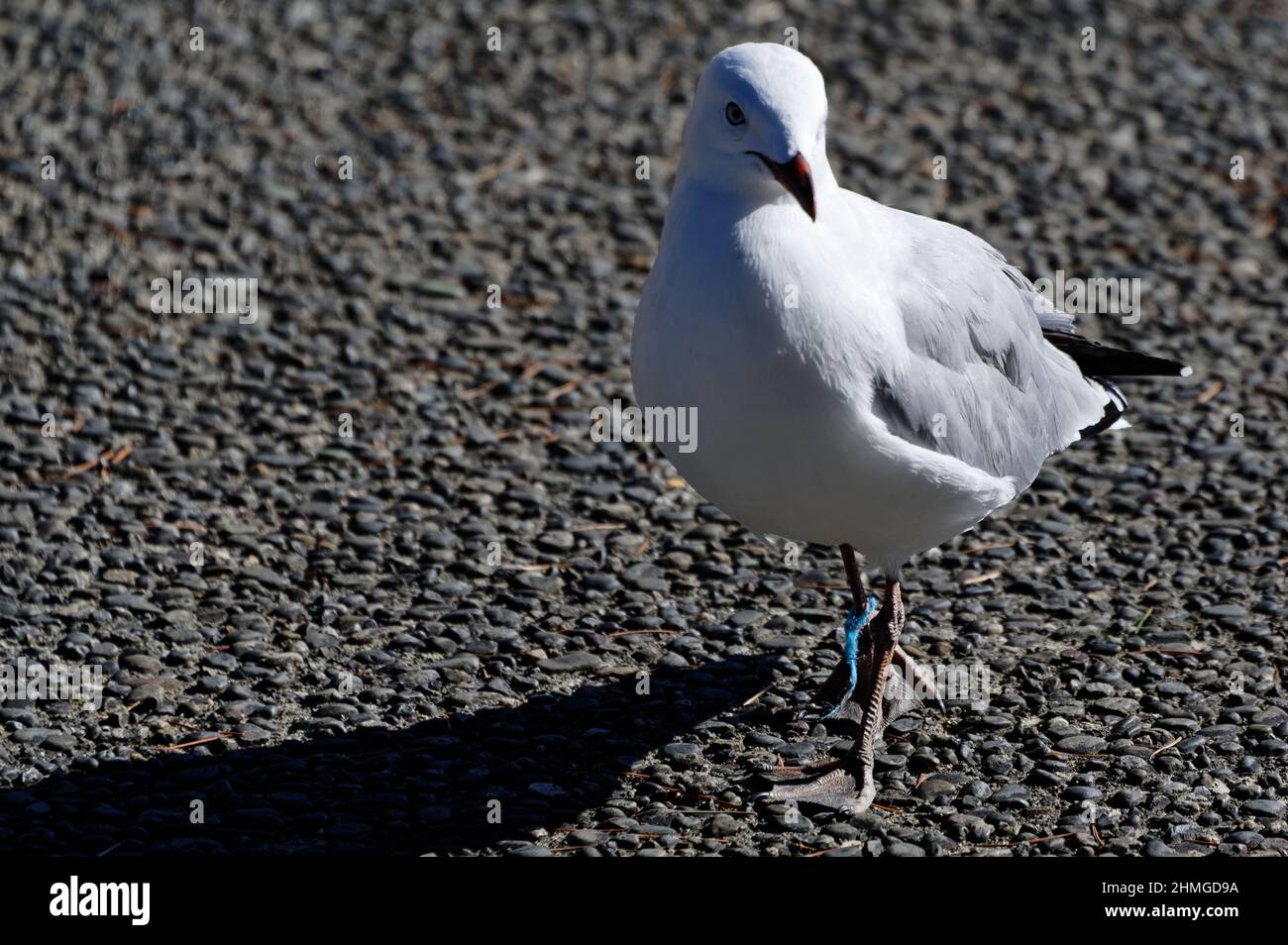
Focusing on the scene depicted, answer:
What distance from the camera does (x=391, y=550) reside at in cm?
641

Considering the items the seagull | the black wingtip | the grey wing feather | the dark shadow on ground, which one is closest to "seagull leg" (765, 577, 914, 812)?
the seagull

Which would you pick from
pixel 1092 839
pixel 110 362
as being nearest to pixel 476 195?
pixel 110 362

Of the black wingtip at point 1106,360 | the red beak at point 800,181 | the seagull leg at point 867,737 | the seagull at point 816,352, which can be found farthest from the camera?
the black wingtip at point 1106,360

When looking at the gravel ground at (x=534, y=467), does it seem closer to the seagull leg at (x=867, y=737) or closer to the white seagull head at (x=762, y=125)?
the seagull leg at (x=867, y=737)

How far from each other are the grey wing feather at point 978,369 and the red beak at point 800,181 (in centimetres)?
63

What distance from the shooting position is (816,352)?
454 cm

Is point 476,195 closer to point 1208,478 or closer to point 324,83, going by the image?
point 324,83

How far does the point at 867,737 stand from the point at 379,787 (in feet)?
5.16

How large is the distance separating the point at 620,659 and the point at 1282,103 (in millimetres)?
6428

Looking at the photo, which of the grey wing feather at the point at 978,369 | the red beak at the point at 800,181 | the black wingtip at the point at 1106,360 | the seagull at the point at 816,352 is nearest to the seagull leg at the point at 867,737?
the seagull at the point at 816,352

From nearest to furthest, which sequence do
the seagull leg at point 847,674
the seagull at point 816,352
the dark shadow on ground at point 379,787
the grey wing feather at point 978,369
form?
Answer: 1. the seagull at point 816,352
2. the dark shadow on ground at point 379,787
3. the grey wing feather at point 978,369
4. the seagull leg at point 847,674

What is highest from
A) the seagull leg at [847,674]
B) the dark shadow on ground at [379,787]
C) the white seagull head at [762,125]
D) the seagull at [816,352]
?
the white seagull head at [762,125]

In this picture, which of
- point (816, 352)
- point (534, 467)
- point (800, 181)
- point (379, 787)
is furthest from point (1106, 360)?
point (379, 787)

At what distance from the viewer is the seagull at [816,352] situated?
4.52 metres
